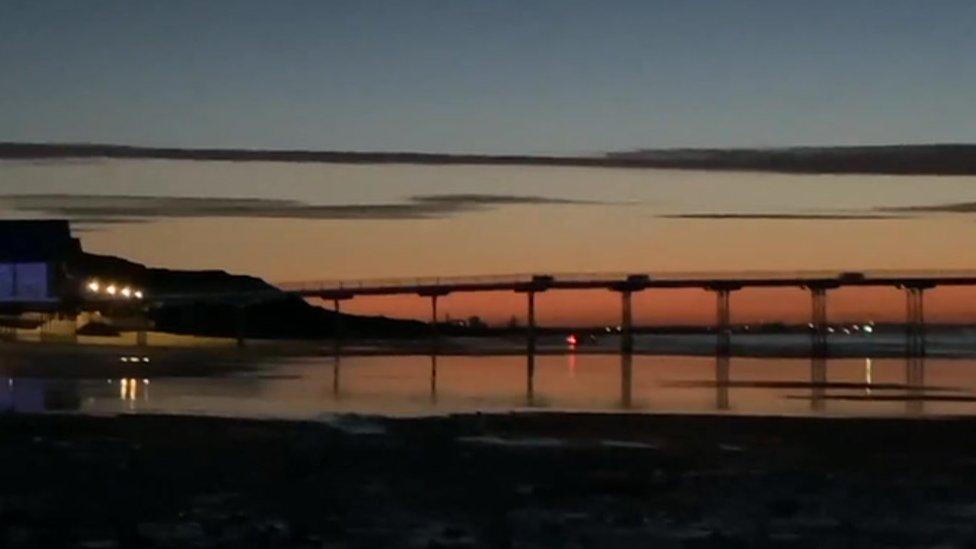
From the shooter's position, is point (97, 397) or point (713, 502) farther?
point (97, 397)

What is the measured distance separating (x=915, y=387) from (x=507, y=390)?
10.6 m

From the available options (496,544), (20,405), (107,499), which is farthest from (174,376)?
(496,544)

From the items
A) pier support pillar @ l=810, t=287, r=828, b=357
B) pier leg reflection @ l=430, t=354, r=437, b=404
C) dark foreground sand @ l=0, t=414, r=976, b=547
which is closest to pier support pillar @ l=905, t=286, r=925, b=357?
pier support pillar @ l=810, t=287, r=828, b=357

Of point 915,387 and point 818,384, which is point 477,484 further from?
point 818,384

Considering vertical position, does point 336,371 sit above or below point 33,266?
below

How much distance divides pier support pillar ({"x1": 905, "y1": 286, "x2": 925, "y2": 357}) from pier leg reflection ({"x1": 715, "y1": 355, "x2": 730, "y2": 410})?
14464 mm

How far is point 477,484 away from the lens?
18.1 meters

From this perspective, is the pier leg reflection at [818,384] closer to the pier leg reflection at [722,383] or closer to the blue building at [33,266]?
the pier leg reflection at [722,383]

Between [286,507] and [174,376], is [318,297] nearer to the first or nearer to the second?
[174,376]

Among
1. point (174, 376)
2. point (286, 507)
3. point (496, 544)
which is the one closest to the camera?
point (496, 544)

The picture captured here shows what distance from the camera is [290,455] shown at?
21.0 m

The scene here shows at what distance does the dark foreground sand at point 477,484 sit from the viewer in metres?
14.3

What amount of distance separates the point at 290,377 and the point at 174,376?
289 cm

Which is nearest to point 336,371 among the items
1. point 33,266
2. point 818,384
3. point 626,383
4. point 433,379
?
point 433,379
